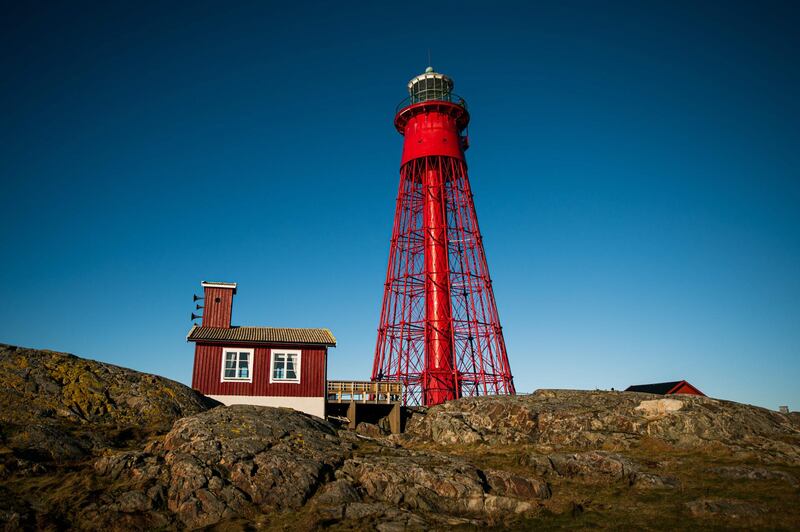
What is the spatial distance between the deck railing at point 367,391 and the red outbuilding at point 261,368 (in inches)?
70.7

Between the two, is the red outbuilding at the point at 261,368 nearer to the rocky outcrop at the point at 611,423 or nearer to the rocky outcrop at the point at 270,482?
the rocky outcrop at the point at 611,423

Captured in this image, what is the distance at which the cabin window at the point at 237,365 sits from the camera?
32.5 meters

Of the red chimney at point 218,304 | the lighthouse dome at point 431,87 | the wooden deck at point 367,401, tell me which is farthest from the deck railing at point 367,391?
the lighthouse dome at point 431,87

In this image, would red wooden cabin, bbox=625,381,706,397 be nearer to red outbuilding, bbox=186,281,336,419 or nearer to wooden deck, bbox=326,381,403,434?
wooden deck, bbox=326,381,403,434

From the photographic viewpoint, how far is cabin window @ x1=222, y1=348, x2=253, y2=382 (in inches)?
1278

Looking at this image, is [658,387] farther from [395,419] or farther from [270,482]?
[270,482]

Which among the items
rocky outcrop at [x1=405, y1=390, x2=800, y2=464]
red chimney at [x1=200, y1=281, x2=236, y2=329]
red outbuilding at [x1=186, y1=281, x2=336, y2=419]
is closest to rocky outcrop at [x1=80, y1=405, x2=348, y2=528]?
red outbuilding at [x1=186, y1=281, x2=336, y2=419]

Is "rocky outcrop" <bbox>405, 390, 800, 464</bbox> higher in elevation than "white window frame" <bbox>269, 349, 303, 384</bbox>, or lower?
lower

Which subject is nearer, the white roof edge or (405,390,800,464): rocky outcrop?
(405,390,800,464): rocky outcrop

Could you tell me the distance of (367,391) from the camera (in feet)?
117

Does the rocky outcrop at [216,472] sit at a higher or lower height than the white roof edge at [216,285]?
lower

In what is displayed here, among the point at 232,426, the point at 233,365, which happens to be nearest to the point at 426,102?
the point at 233,365

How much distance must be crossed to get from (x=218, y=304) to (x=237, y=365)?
177 inches

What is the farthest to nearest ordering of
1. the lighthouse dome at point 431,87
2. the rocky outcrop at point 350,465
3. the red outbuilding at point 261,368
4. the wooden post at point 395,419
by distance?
the lighthouse dome at point 431,87 → the wooden post at point 395,419 → the red outbuilding at point 261,368 → the rocky outcrop at point 350,465
